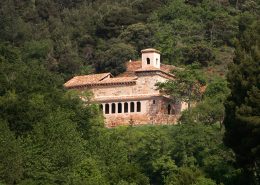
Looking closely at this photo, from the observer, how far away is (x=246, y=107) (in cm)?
5075

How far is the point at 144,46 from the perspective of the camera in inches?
3903

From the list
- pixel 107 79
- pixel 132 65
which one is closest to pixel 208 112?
pixel 107 79

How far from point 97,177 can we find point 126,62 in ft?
132

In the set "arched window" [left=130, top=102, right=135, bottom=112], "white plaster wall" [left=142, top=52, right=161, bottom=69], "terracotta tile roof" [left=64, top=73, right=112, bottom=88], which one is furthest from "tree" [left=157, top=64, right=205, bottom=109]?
"terracotta tile roof" [left=64, top=73, right=112, bottom=88]

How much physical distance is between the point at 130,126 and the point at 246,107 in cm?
2598

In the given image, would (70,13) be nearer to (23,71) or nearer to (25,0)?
(25,0)

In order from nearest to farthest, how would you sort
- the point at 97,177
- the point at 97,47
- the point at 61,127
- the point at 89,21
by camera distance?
the point at 97,177
the point at 61,127
the point at 97,47
the point at 89,21

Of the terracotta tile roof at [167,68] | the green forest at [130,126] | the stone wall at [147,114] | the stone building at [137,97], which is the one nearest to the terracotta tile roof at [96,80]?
the stone building at [137,97]

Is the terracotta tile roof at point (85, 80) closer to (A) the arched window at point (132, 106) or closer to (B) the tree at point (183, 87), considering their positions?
(A) the arched window at point (132, 106)

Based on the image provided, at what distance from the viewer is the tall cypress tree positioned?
5059 centimetres

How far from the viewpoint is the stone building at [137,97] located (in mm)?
80688

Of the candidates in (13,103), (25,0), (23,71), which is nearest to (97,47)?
(25,0)

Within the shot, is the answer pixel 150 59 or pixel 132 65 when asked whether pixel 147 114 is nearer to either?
pixel 150 59

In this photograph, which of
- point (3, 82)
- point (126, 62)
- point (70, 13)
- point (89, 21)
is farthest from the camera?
point (70, 13)
